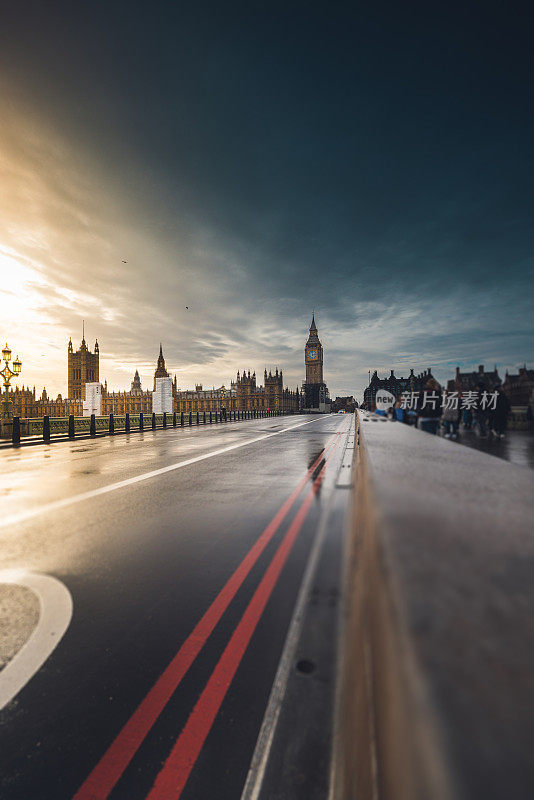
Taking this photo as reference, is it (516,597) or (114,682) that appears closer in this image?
(516,597)

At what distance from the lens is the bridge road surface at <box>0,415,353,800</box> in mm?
1892

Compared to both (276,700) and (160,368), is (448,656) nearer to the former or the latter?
(276,700)

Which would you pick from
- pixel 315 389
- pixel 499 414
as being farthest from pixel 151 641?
pixel 315 389

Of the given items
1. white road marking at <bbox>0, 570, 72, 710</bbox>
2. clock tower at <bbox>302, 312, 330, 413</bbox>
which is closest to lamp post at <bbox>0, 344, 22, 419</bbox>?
white road marking at <bbox>0, 570, 72, 710</bbox>

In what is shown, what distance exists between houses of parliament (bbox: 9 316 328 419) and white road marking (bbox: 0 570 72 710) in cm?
13940

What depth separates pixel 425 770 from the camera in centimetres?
44

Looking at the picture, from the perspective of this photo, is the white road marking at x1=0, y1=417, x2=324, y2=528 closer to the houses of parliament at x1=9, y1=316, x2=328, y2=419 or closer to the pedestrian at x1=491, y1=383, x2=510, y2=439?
the pedestrian at x1=491, y1=383, x2=510, y2=439

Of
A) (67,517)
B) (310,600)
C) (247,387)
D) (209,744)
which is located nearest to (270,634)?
(310,600)

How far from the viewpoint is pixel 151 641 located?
2.75 meters

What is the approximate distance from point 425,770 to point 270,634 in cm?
269

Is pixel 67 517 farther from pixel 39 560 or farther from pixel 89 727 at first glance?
pixel 89 727

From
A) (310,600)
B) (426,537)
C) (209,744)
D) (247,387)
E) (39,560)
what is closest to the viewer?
(426,537)

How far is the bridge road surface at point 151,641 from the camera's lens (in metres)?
1.89

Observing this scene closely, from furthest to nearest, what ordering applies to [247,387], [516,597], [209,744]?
1. [247,387]
2. [209,744]
3. [516,597]
